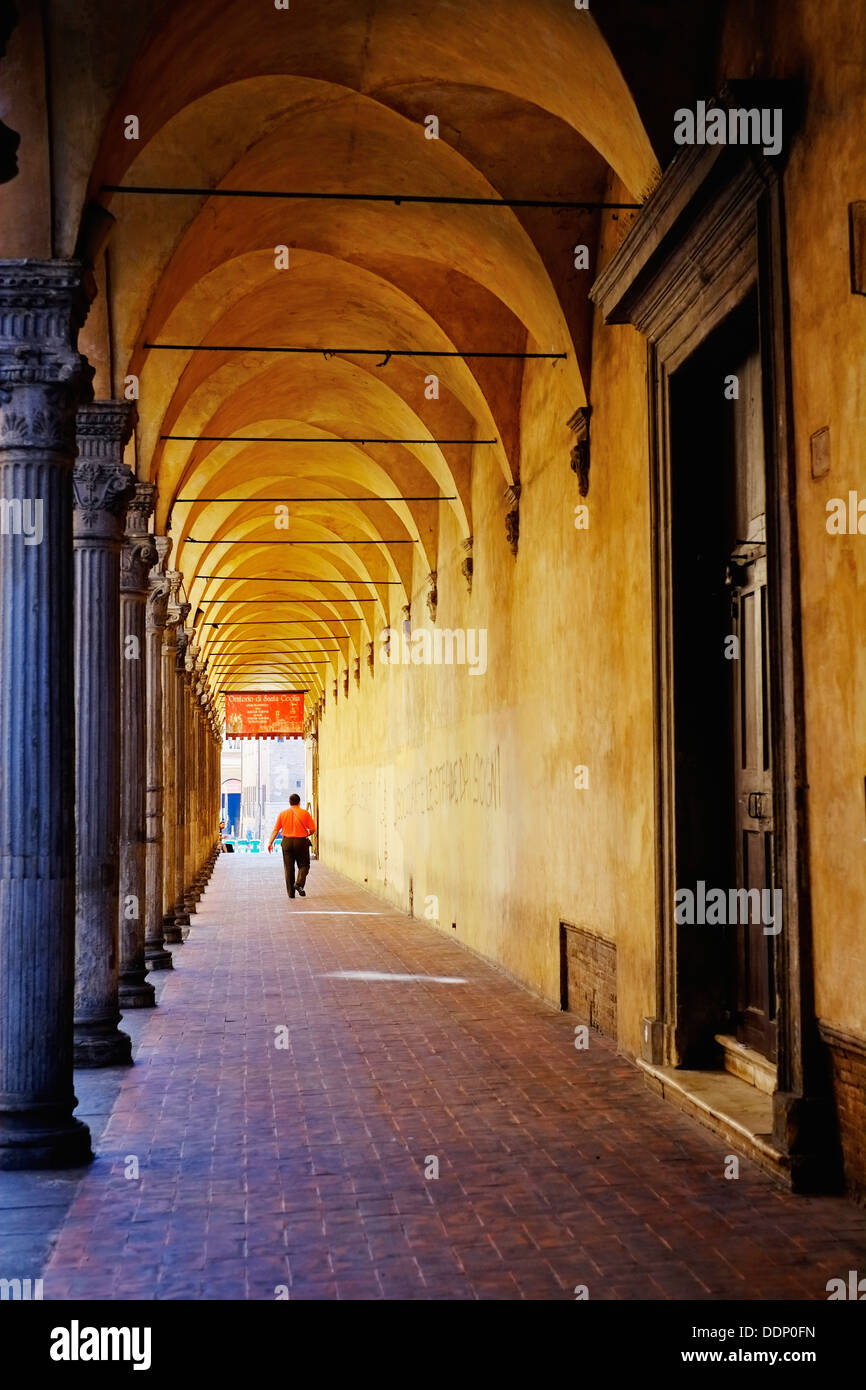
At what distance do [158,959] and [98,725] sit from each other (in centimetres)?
581

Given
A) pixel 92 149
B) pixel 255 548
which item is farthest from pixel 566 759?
pixel 255 548

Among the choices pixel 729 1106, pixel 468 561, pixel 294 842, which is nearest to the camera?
pixel 729 1106

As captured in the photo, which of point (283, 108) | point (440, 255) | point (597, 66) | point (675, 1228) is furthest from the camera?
point (440, 255)

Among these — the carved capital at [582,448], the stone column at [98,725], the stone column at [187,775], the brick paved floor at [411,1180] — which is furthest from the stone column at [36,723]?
the stone column at [187,775]

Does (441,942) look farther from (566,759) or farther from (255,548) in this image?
(255,548)

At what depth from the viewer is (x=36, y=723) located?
6738 millimetres

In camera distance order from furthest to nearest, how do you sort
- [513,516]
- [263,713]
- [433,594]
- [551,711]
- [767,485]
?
[263,713]
[433,594]
[513,516]
[551,711]
[767,485]

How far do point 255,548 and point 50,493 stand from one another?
23065 mm

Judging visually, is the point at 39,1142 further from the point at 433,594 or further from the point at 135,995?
the point at 433,594

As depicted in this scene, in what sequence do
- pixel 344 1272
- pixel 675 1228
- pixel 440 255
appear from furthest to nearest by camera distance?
pixel 440 255, pixel 675 1228, pixel 344 1272

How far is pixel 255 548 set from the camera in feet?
97.7

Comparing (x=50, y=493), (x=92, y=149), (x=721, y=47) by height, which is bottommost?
(x=50, y=493)

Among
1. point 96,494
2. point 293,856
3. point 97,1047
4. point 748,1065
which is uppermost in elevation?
point 96,494

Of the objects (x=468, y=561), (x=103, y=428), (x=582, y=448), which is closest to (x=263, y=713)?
(x=468, y=561)
